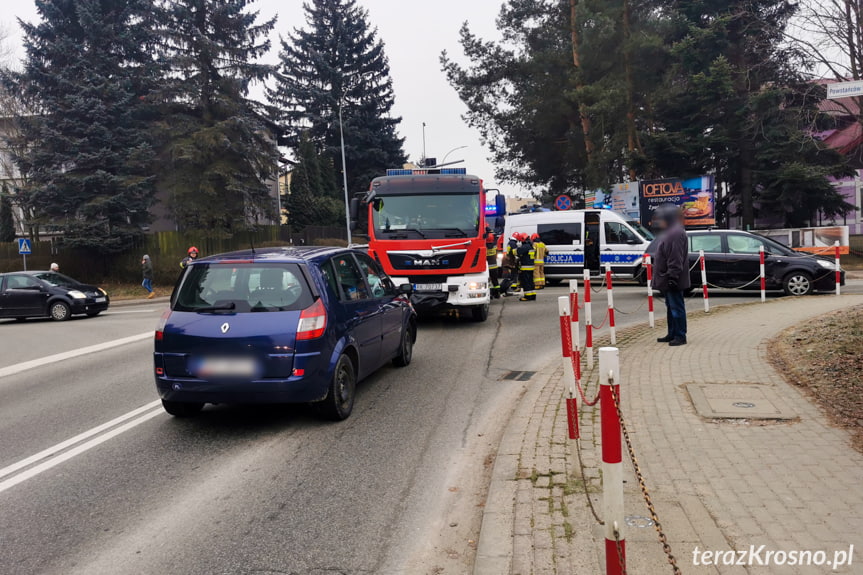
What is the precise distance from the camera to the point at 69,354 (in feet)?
39.1

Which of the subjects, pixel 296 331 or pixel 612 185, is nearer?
pixel 296 331

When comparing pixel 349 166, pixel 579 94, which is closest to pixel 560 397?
pixel 579 94

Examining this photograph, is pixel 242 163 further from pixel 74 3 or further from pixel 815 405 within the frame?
pixel 815 405

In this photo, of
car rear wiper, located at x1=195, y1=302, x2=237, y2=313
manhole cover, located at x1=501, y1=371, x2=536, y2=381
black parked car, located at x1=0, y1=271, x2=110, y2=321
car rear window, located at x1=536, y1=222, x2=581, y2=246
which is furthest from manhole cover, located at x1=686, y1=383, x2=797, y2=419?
black parked car, located at x1=0, y1=271, x2=110, y2=321

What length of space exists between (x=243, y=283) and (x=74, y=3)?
2863cm

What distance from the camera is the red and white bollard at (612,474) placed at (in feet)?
8.64

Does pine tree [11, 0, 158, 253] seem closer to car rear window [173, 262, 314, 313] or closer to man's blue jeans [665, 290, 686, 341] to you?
car rear window [173, 262, 314, 313]

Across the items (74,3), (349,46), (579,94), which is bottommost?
(579,94)

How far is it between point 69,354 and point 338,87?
45.9 meters

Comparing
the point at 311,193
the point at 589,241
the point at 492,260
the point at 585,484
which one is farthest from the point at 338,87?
the point at 585,484

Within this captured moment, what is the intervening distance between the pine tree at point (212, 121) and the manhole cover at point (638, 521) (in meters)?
28.2

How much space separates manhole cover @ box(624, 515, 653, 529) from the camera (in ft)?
12.2

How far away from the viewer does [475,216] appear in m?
12.8

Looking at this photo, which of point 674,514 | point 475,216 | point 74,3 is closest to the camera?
point 674,514
